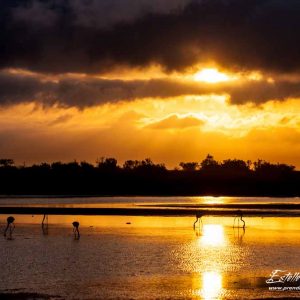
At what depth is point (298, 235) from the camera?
1553 inches

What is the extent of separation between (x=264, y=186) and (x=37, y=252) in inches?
5098

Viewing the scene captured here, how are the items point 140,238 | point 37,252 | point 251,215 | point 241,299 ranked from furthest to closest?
point 251,215, point 140,238, point 37,252, point 241,299

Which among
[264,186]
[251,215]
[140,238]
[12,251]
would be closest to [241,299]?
[12,251]

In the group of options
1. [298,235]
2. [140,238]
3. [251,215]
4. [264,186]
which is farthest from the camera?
[264,186]

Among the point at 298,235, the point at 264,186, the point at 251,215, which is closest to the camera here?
the point at 298,235

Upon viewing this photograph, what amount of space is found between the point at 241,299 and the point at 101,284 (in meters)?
4.66

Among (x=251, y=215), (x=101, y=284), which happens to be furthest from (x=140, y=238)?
(x=251, y=215)

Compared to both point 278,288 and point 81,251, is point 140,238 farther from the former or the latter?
point 278,288

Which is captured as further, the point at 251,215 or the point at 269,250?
the point at 251,215

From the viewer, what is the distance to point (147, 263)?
26.3 metres

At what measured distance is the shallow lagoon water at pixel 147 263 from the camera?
20281 millimetres

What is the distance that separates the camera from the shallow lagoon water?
66.5ft

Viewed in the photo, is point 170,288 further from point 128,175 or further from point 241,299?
point 128,175

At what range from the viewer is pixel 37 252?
29.5m
